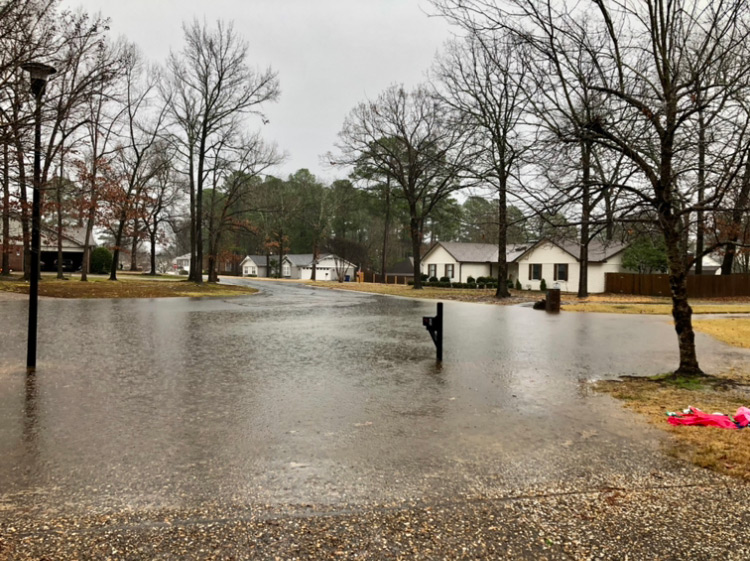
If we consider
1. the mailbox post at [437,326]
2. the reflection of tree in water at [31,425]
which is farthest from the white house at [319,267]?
the reflection of tree in water at [31,425]

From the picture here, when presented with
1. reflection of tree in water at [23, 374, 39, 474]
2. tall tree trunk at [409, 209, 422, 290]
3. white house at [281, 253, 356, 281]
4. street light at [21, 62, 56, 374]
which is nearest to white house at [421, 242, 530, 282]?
tall tree trunk at [409, 209, 422, 290]

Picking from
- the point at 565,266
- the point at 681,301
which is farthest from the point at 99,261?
the point at 681,301

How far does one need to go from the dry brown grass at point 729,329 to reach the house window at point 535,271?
25.1m

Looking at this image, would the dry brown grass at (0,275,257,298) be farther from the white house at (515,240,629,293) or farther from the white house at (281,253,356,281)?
the white house at (281,253,356,281)

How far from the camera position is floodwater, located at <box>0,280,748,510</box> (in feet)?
12.5

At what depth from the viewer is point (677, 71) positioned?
22.6 feet

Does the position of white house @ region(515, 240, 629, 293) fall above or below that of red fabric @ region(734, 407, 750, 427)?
above

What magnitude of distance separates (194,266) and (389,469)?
105ft

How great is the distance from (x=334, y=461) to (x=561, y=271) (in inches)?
1569

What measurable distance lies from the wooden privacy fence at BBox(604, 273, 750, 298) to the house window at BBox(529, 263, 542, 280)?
8.38m

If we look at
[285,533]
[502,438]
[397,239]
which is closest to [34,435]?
[285,533]

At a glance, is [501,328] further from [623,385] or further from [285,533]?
[285,533]

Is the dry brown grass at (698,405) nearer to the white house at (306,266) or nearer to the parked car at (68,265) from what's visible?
the parked car at (68,265)

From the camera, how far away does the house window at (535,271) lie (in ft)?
140
